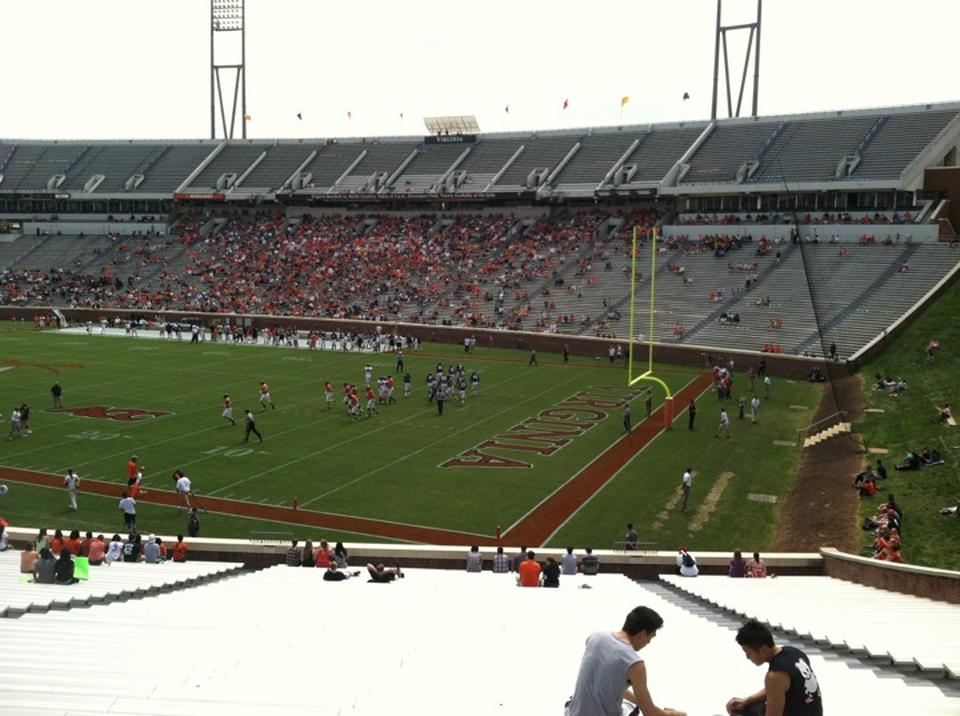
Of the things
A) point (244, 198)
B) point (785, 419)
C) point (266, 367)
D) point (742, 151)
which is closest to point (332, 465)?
point (785, 419)

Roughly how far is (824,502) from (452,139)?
5682 cm

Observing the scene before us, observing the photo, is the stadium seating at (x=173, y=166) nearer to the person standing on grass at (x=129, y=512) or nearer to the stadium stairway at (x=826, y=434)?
the stadium stairway at (x=826, y=434)

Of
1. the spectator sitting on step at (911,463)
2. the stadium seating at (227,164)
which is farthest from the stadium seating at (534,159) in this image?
the spectator sitting on step at (911,463)

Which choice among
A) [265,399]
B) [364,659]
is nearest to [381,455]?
[265,399]

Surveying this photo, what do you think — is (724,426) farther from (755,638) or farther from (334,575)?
(755,638)

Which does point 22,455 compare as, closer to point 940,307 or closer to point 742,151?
point 940,307

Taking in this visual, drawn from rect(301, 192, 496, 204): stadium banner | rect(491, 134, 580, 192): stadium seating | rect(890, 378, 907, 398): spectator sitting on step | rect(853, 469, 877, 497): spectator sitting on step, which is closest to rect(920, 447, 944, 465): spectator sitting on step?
rect(853, 469, 877, 497): spectator sitting on step

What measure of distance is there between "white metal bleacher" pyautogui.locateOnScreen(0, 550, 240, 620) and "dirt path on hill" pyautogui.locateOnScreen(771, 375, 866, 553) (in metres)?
10.6

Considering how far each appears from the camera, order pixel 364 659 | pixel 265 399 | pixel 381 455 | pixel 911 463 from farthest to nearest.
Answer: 1. pixel 265 399
2. pixel 381 455
3. pixel 911 463
4. pixel 364 659

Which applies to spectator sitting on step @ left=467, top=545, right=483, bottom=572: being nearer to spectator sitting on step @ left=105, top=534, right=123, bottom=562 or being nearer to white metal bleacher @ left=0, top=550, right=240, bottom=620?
white metal bleacher @ left=0, top=550, right=240, bottom=620

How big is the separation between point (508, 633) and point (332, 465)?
49.3ft

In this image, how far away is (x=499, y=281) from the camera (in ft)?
178

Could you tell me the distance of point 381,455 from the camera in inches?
935

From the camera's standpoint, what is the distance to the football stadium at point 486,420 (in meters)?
7.03
